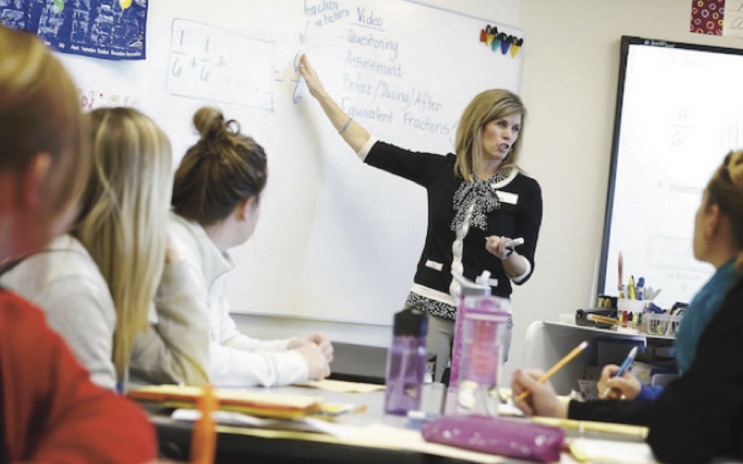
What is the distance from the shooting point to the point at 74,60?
120 inches

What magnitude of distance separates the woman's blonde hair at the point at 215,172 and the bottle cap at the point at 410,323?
480mm

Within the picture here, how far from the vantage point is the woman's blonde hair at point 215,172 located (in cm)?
199

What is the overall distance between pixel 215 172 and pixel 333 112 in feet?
4.92

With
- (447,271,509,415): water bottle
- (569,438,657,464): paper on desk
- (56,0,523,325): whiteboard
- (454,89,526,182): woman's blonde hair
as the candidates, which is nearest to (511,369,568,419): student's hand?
(447,271,509,415): water bottle

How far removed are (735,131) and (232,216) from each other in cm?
286

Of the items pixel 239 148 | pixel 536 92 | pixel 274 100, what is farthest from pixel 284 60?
pixel 239 148

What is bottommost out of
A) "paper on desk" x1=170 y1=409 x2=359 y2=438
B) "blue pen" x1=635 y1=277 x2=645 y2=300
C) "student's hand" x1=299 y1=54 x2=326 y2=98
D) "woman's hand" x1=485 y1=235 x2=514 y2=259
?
"paper on desk" x1=170 y1=409 x2=359 y2=438

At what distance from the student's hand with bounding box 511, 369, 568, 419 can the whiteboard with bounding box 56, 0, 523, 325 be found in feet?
5.56

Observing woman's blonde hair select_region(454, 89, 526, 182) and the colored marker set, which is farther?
the colored marker set

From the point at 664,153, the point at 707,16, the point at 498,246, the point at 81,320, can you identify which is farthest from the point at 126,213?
the point at 707,16

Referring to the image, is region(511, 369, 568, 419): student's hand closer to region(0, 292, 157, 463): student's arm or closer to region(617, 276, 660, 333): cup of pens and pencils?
region(0, 292, 157, 463): student's arm

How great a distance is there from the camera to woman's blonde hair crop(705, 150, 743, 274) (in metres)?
1.56

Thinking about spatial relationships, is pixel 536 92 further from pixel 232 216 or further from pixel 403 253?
pixel 232 216

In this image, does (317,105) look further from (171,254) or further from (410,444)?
(410,444)
